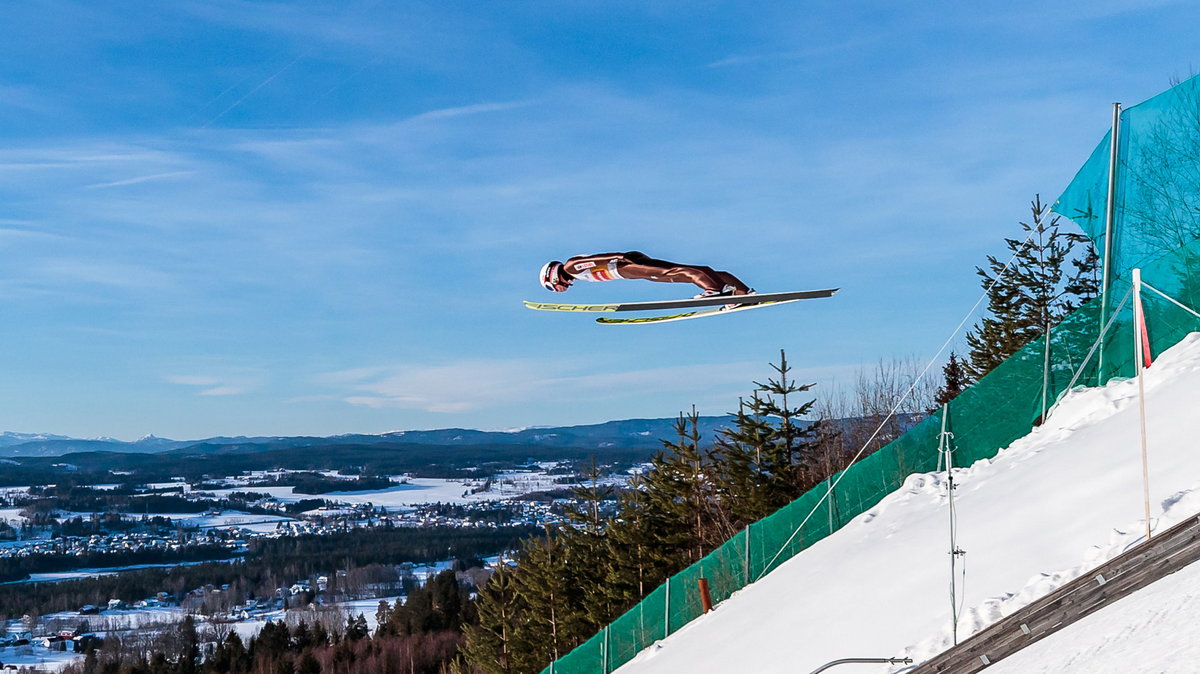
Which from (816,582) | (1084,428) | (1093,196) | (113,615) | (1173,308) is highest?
(1093,196)

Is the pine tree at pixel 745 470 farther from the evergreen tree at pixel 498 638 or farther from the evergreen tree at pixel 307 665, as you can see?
the evergreen tree at pixel 307 665

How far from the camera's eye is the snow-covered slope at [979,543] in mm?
9336

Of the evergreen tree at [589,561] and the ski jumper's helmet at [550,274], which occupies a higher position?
the ski jumper's helmet at [550,274]

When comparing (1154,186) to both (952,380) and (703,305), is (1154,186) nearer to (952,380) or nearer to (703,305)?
(703,305)

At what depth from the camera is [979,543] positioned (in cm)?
1100

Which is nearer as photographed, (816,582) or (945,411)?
(816,582)

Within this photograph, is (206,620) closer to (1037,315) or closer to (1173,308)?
(1037,315)

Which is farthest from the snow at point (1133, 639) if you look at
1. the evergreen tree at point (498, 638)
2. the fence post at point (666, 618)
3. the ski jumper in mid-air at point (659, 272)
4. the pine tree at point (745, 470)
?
the evergreen tree at point (498, 638)

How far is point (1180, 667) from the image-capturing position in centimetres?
530

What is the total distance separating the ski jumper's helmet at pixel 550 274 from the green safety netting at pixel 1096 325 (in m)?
6.02

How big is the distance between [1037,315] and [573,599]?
19.8 meters

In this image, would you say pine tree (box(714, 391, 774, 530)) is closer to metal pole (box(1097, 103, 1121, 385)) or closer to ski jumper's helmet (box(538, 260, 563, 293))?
metal pole (box(1097, 103, 1121, 385))

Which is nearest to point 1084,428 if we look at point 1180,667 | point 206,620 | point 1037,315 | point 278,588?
point 1180,667

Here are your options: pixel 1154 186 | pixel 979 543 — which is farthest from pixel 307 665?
pixel 979 543
